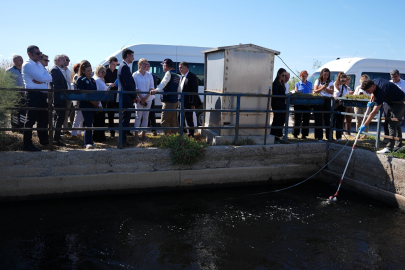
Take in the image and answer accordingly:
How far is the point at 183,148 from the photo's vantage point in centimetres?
654

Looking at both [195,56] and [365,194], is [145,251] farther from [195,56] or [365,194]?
[195,56]

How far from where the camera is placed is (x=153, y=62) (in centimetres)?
1143

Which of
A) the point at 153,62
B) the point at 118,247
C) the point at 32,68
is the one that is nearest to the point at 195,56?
the point at 153,62

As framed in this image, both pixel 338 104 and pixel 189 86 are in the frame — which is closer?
pixel 189 86

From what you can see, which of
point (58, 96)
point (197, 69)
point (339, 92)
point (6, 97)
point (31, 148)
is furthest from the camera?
point (197, 69)

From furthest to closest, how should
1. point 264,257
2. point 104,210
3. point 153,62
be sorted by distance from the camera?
point 153,62 → point 104,210 → point 264,257

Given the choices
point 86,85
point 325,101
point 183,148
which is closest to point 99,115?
point 86,85

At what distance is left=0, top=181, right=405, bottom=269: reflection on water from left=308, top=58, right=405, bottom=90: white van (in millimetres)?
8501

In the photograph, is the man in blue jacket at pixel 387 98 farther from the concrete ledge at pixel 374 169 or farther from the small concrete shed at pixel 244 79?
the small concrete shed at pixel 244 79

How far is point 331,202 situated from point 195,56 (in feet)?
23.4

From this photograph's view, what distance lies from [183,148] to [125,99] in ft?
5.42

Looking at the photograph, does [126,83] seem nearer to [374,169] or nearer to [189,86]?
[189,86]

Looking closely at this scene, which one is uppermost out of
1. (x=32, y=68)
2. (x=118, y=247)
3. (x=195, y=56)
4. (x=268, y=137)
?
(x=195, y=56)

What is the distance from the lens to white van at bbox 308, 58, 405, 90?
13719 millimetres
